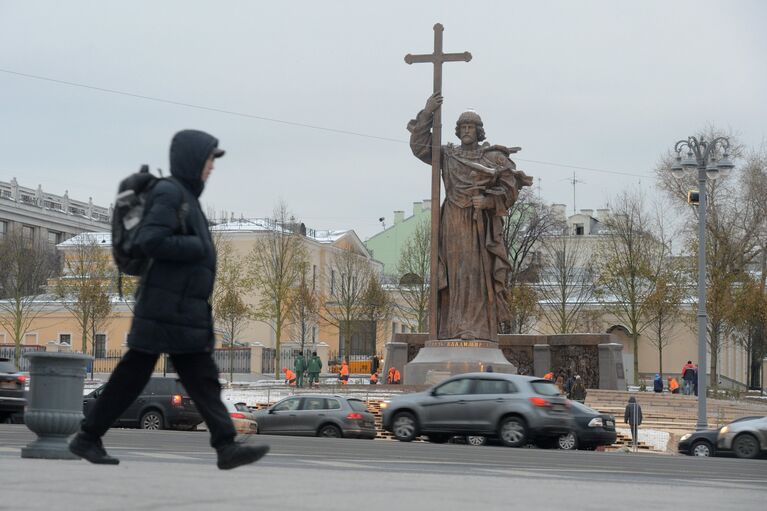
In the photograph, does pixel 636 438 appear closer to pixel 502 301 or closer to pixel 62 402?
pixel 502 301

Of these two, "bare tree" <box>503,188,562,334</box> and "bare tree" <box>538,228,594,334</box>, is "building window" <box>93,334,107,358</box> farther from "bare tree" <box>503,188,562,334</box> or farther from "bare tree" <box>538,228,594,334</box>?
"bare tree" <box>538,228,594,334</box>

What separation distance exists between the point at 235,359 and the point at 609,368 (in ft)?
85.4

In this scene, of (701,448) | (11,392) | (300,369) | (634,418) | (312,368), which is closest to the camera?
(11,392)

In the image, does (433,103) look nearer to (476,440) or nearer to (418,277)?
(476,440)

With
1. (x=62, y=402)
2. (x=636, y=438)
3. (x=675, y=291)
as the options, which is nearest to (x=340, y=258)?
(x=675, y=291)

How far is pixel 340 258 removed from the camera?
296 feet

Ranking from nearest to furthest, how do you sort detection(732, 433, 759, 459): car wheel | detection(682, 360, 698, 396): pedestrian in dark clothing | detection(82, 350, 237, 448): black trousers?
detection(82, 350, 237, 448): black trousers < detection(732, 433, 759, 459): car wheel < detection(682, 360, 698, 396): pedestrian in dark clothing

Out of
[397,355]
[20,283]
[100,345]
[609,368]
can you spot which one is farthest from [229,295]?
[609,368]

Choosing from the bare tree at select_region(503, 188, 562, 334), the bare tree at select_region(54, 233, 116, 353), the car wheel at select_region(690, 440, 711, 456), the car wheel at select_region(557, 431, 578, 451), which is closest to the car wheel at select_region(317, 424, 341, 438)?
the car wheel at select_region(557, 431, 578, 451)

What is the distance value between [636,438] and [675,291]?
33.6 meters

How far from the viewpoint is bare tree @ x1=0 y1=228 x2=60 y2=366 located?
250 feet

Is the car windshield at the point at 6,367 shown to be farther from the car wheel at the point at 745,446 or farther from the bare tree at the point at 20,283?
the bare tree at the point at 20,283

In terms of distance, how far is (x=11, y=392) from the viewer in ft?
88.7

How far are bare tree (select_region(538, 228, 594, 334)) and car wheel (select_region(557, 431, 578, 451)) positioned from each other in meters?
46.5
